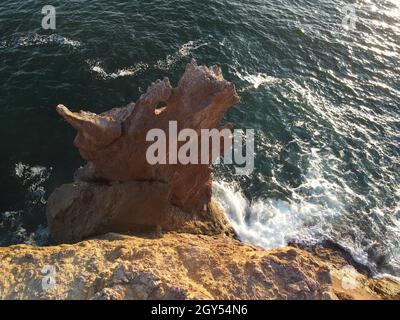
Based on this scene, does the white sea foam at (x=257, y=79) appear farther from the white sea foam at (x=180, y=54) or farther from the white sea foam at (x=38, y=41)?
the white sea foam at (x=38, y=41)

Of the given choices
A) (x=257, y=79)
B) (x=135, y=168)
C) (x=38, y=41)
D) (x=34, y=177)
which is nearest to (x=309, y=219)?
(x=135, y=168)

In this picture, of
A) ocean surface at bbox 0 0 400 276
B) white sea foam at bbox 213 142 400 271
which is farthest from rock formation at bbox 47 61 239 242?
white sea foam at bbox 213 142 400 271

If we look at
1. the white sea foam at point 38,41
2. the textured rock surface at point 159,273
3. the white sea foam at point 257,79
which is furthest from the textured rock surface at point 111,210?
the white sea foam at point 38,41

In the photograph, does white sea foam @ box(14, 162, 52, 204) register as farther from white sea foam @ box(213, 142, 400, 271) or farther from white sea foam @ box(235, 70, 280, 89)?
white sea foam @ box(235, 70, 280, 89)

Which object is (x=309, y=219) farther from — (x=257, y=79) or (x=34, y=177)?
(x=34, y=177)
